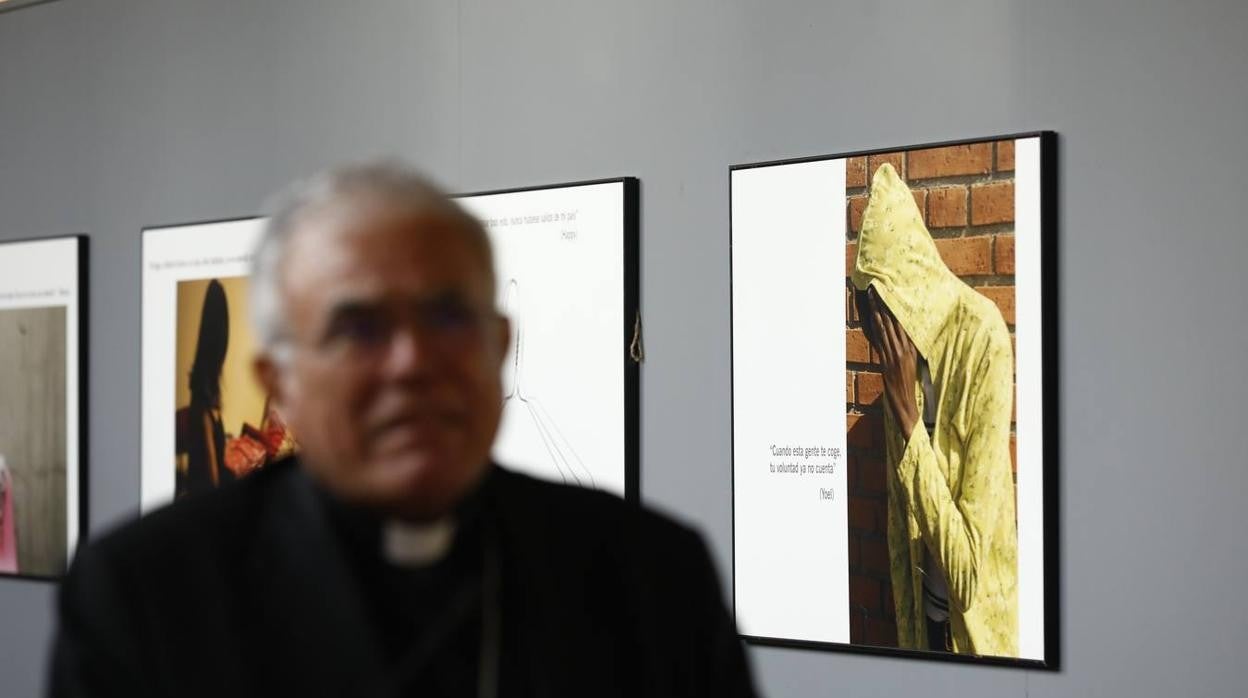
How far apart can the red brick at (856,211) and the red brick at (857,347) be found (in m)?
0.25

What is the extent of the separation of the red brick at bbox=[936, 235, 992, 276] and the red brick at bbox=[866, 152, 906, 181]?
19 centimetres

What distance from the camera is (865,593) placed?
10.9 ft

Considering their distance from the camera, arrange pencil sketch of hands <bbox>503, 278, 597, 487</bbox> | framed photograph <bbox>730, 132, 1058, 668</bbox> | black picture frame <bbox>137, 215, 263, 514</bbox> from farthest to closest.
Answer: black picture frame <bbox>137, 215, 263, 514</bbox> < pencil sketch of hands <bbox>503, 278, 597, 487</bbox> < framed photograph <bbox>730, 132, 1058, 668</bbox>

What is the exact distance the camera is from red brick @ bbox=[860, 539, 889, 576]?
3307mm

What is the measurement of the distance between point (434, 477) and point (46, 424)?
167 inches

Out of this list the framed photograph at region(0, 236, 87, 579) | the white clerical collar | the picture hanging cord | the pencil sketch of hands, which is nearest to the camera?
the white clerical collar

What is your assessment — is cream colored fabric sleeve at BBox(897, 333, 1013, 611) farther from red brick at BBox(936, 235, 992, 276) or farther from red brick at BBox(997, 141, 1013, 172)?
red brick at BBox(997, 141, 1013, 172)

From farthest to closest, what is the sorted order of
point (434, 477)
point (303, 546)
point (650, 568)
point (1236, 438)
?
point (1236, 438), point (650, 568), point (303, 546), point (434, 477)

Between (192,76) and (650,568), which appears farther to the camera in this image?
(192,76)

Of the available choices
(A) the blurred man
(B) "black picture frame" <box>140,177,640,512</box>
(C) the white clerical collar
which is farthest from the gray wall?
(C) the white clerical collar

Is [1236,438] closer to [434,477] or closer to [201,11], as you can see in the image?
[434,477]

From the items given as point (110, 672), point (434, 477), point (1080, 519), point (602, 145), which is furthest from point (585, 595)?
point (602, 145)

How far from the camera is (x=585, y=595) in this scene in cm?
139

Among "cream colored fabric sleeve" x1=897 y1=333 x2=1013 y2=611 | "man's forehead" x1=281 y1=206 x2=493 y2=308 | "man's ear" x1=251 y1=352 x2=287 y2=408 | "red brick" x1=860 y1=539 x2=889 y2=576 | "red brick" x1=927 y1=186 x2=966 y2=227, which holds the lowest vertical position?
"red brick" x1=860 y1=539 x2=889 y2=576
